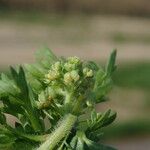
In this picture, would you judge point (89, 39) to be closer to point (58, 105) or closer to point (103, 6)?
point (103, 6)

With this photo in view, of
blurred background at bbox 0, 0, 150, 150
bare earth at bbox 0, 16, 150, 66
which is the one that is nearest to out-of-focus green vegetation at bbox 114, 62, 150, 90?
blurred background at bbox 0, 0, 150, 150

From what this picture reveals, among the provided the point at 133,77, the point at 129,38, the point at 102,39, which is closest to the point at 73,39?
the point at 102,39

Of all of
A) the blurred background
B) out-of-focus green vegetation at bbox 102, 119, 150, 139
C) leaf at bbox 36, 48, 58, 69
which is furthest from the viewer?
the blurred background

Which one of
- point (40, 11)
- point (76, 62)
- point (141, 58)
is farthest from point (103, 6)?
point (76, 62)

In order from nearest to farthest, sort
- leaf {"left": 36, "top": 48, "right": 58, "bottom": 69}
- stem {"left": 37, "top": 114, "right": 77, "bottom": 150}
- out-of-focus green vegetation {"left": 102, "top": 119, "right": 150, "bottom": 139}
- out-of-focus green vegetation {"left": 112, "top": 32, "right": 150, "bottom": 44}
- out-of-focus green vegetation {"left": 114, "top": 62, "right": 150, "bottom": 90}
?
stem {"left": 37, "top": 114, "right": 77, "bottom": 150} → leaf {"left": 36, "top": 48, "right": 58, "bottom": 69} → out-of-focus green vegetation {"left": 102, "top": 119, "right": 150, "bottom": 139} → out-of-focus green vegetation {"left": 114, "top": 62, "right": 150, "bottom": 90} → out-of-focus green vegetation {"left": 112, "top": 32, "right": 150, "bottom": 44}

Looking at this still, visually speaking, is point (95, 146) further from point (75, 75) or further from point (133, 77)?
point (133, 77)

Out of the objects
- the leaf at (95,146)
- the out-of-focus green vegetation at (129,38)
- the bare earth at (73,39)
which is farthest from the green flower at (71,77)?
the out-of-focus green vegetation at (129,38)

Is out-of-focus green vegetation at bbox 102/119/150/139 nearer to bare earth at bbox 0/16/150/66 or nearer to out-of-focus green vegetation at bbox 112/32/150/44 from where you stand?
bare earth at bbox 0/16/150/66
